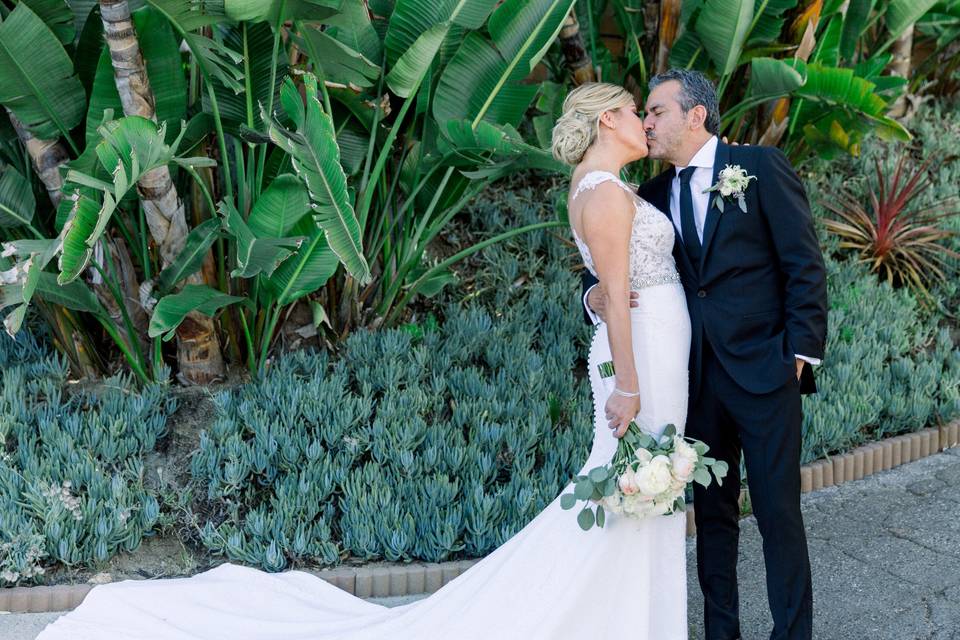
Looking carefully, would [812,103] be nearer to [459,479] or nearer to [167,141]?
[459,479]

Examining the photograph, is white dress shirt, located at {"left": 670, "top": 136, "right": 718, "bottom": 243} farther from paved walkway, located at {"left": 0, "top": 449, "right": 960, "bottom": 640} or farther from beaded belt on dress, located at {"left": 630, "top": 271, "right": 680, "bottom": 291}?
paved walkway, located at {"left": 0, "top": 449, "right": 960, "bottom": 640}

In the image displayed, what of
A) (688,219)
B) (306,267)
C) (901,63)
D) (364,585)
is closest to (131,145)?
(306,267)

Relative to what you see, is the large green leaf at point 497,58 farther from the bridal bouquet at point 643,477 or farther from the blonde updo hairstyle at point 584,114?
the bridal bouquet at point 643,477

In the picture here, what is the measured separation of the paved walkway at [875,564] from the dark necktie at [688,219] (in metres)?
1.47

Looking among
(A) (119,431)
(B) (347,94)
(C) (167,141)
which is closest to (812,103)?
(B) (347,94)

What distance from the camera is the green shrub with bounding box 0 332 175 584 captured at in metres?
4.25

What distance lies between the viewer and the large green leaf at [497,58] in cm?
516

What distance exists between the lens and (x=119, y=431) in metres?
4.82

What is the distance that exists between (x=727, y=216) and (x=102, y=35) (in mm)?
3321

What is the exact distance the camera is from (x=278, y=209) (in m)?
4.80

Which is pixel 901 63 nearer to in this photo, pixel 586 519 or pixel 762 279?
pixel 762 279

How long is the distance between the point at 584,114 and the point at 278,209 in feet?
6.06

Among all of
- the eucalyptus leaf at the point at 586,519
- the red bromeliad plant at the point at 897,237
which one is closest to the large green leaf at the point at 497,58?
the eucalyptus leaf at the point at 586,519

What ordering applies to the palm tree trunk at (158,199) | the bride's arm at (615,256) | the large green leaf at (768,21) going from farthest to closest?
the large green leaf at (768,21)
the palm tree trunk at (158,199)
the bride's arm at (615,256)
